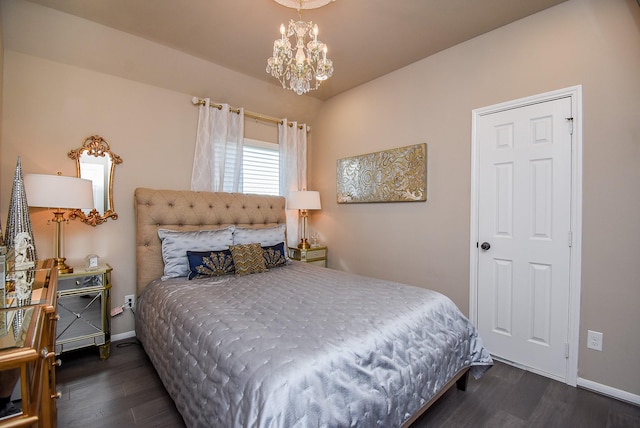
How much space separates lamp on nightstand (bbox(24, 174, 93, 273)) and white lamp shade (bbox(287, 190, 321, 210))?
204cm

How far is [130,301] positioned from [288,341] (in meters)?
2.27

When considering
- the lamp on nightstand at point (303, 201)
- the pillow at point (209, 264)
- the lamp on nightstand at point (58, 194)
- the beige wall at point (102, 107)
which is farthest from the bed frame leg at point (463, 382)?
the lamp on nightstand at point (58, 194)

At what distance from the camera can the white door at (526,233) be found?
215 cm

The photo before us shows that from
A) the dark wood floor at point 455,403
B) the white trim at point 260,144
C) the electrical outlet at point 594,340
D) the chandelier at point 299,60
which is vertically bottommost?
the dark wood floor at point 455,403

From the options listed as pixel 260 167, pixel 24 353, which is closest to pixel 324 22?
pixel 260 167

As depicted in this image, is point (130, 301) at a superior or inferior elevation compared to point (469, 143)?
inferior

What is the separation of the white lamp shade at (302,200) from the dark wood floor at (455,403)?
218 centimetres

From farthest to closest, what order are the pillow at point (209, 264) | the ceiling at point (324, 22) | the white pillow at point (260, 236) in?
the white pillow at point (260, 236)
the pillow at point (209, 264)
the ceiling at point (324, 22)

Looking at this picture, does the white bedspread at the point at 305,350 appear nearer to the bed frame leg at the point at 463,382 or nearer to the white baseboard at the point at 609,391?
the bed frame leg at the point at 463,382

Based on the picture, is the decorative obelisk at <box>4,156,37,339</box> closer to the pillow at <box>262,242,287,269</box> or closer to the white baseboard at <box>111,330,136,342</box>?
the white baseboard at <box>111,330,136,342</box>

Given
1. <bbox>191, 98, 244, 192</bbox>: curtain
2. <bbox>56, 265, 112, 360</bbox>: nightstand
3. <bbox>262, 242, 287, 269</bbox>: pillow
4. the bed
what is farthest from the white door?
<bbox>56, 265, 112, 360</bbox>: nightstand

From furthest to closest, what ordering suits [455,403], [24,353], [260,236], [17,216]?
1. [260,236]
2. [455,403]
3. [17,216]
4. [24,353]

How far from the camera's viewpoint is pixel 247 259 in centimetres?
265

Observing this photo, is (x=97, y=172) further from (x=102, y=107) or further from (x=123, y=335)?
(x=123, y=335)
